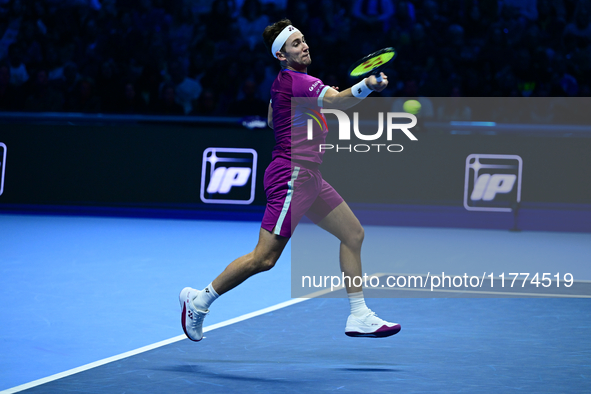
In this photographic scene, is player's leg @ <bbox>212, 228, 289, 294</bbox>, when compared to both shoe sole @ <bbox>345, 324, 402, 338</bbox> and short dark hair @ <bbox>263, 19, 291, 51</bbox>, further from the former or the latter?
short dark hair @ <bbox>263, 19, 291, 51</bbox>

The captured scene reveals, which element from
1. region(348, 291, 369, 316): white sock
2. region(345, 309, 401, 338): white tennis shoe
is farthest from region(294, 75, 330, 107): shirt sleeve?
region(345, 309, 401, 338): white tennis shoe

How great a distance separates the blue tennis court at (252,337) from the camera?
3.89 m

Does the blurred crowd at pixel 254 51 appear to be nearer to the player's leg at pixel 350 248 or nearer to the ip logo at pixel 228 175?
the ip logo at pixel 228 175

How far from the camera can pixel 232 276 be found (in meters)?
4.34

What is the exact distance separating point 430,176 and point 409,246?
170 cm

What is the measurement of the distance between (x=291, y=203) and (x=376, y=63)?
2.86ft

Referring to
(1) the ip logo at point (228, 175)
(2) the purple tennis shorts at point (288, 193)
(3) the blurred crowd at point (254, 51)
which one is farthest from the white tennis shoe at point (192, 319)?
(3) the blurred crowd at point (254, 51)

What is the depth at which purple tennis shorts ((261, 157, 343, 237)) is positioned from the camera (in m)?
4.25

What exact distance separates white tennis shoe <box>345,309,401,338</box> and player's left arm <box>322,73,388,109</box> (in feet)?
3.89

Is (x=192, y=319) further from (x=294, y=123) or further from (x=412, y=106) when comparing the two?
(x=412, y=106)

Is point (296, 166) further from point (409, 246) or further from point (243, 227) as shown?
point (243, 227)

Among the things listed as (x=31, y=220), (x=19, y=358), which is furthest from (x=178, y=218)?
(x=19, y=358)

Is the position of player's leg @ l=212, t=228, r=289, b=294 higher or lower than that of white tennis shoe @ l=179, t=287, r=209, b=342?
higher

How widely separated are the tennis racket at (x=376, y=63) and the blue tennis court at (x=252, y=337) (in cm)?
154
